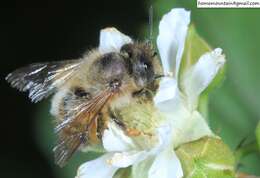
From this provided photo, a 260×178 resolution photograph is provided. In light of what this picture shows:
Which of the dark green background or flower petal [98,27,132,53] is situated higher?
flower petal [98,27,132,53]

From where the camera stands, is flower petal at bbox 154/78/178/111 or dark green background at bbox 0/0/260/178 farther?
dark green background at bbox 0/0/260/178

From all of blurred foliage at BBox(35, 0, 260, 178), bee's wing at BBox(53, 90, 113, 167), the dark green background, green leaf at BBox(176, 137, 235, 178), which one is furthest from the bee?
blurred foliage at BBox(35, 0, 260, 178)

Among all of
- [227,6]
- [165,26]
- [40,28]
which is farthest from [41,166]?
[165,26]

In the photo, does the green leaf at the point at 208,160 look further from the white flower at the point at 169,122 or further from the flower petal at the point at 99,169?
the flower petal at the point at 99,169

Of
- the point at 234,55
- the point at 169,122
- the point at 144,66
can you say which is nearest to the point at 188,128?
the point at 169,122

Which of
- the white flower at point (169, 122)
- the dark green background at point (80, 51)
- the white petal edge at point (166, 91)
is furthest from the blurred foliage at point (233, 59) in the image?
the white petal edge at point (166, 91)

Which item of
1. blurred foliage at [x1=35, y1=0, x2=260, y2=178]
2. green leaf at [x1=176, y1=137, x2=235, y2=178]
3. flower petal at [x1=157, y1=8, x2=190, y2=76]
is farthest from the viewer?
blurred foliage at [x1=35, y1=0, x2=260, y2=178]

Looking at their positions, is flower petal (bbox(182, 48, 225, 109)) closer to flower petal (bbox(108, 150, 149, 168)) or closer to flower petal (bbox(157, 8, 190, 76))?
flower petal (bbox(157, 8, 190, 76))
